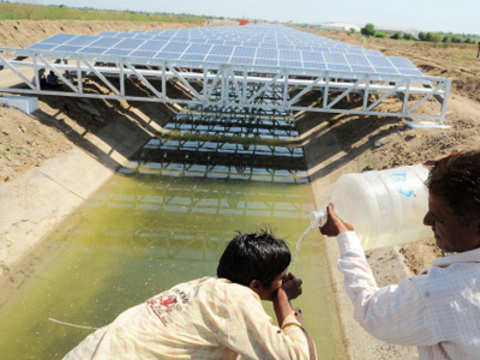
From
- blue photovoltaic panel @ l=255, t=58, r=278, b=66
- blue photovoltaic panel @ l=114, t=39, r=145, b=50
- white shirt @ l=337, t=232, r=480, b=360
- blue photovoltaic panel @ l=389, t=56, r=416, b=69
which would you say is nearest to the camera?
white shirt @ l=337, t=232, r=480, b=360

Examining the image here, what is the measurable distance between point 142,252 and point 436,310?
907cm

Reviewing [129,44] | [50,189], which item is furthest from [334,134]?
[50,189]

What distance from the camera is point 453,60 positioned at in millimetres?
34344

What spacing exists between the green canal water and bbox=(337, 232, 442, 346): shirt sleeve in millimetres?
5531

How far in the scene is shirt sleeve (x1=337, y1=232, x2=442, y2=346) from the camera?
2.09 m

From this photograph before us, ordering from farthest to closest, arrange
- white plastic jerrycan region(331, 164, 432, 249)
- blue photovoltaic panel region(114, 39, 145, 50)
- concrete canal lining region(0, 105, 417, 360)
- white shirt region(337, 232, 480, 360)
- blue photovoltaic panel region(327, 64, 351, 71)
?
blue photovoltaic panel region(114, 39, 145, 50) < blue photovoltaic panel region(327, 64, 351, 71) < concrete canal lining region(0, 105, 417, 360) < white plastic jerrycan region(331, 164, 432, 249) < white shirt region(337, 232, 480, 360)

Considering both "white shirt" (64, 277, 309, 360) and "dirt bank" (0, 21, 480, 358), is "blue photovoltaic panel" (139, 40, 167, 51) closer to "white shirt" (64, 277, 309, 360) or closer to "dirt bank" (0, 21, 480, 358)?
"dirt bank" (0, 21, 480, 358)

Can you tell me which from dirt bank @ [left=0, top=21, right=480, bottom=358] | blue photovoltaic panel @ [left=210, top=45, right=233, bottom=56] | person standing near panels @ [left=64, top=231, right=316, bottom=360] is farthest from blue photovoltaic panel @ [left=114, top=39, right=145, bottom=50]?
person standing near panels @ [left=64, top=231, right=316, bottom=360]

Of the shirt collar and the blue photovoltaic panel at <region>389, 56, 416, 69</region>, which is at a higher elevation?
the shirt collar

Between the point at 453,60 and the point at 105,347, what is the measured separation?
125 ft

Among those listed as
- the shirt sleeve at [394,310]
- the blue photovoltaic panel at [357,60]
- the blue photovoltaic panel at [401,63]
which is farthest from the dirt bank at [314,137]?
the shirt sleeve at [394,310]

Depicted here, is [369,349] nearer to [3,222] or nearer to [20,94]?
[3,222]

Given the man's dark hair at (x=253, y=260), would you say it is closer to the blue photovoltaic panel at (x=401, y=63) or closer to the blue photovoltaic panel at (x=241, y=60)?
the blue photovoltaic panel at (x=241, y=60)

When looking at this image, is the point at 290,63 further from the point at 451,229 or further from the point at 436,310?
the point at 436,310
